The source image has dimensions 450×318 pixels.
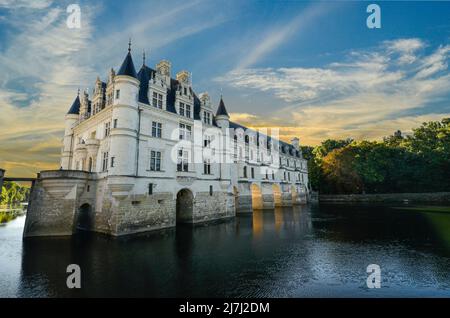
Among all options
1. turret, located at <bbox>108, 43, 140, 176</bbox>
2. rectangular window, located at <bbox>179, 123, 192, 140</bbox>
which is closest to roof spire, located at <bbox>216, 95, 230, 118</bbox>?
rectangular window, located at <bbox>179, 123, 192, 140</bbox>

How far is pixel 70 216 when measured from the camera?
66.6 feet

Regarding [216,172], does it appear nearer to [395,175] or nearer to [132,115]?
[132,115]

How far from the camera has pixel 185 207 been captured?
26438 millimetres

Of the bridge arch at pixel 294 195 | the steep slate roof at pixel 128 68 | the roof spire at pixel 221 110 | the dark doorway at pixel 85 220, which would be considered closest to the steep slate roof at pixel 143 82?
the steep slate roof at pixel 128 68

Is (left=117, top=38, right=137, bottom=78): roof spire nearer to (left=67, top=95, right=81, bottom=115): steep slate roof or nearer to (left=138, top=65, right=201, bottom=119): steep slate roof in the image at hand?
(left=138, top=65, right=201, bottom=119): steep slate roof

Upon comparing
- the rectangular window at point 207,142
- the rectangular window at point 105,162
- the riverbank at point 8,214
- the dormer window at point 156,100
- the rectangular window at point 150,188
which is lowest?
the riverbank at point 8,214

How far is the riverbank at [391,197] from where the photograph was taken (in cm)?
5081

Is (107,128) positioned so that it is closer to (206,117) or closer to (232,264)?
(206,117)

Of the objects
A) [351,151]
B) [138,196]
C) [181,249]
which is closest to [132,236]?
[138,196]

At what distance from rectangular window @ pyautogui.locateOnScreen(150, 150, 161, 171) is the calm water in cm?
640

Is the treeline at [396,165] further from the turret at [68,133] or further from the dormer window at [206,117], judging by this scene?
the turret at [68,133]

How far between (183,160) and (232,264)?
14967 mm

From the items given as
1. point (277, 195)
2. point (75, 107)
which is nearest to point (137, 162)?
point (75, 107)

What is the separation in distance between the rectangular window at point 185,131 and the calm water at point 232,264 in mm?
10756
